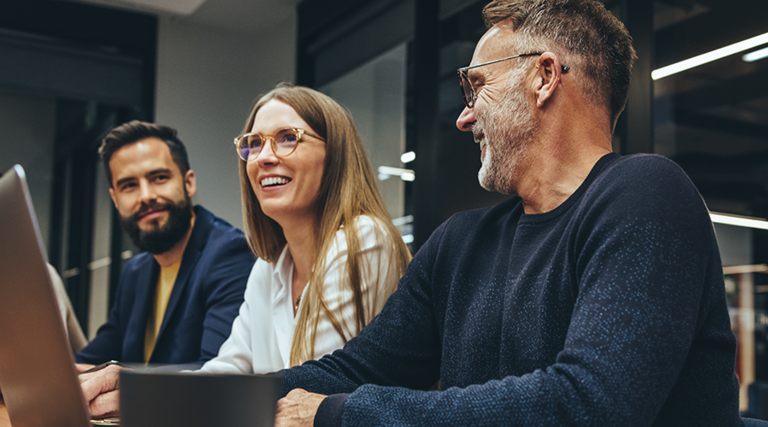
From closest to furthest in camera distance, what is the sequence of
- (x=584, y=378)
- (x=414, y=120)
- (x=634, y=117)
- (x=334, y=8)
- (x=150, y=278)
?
(x=584, y=378), (x=634, y=117), (x=150, y=278), (x=414, y=120), (x=334, y=8)

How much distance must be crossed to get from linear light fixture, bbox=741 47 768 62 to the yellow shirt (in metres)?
2.04

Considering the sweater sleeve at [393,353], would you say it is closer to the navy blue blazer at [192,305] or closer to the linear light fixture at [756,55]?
the navy blue blazer at [192,305]

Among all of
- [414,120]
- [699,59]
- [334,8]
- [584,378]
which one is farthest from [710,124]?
[334,8]

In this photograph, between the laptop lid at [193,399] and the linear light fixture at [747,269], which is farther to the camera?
the linear light fixture at [747,269]

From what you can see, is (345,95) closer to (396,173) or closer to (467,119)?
(396,173)

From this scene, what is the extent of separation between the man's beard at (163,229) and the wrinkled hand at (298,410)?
1.57m

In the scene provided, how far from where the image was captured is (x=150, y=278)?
238 centimetres

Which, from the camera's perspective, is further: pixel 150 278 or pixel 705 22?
pixel 150 278

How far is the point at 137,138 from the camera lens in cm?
244

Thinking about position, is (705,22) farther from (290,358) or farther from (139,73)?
(139,73)

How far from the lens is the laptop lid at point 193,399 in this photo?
1.74 feet

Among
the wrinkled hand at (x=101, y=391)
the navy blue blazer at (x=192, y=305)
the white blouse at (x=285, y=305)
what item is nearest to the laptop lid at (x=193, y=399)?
the wrinkled hand at (x=101, y=391)

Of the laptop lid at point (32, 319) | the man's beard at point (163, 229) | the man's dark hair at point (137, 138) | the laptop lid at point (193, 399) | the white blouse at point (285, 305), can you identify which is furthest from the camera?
the man's dark hair at point (137, 138)

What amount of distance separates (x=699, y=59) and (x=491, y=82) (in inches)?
52.5
